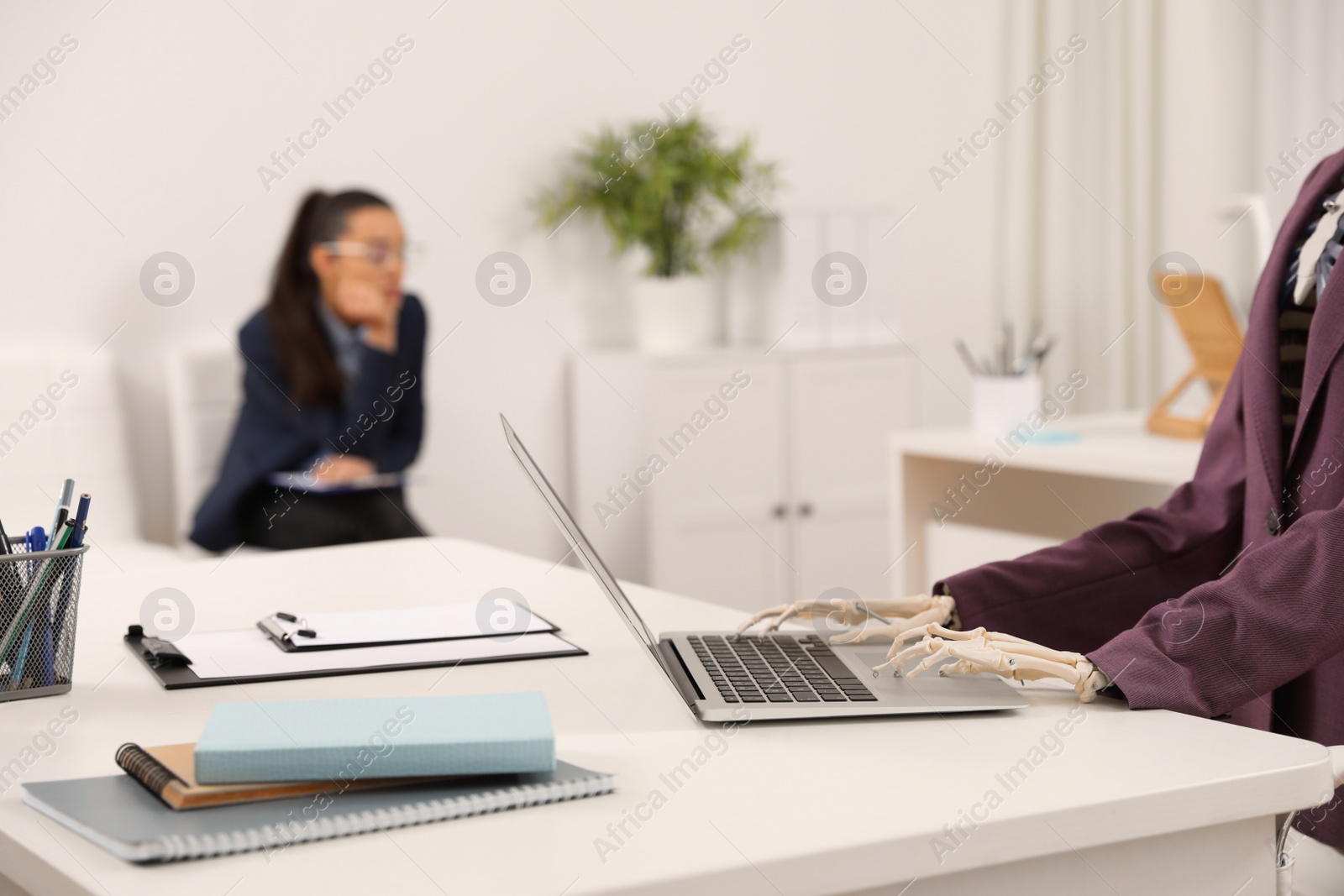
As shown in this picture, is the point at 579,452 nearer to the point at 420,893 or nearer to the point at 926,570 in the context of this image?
the point at 926,570

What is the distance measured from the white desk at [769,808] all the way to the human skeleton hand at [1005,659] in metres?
0.02

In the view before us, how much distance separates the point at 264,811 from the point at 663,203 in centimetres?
312

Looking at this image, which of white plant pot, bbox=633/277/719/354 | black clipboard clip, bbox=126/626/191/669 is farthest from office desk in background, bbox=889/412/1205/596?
black clipboard clip, bbox=126/626/191/669

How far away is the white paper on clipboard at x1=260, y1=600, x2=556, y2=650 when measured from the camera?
4.02ft

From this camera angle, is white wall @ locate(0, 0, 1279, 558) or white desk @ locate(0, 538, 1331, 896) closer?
white desk @ locate(0, 538, 1331, 896)

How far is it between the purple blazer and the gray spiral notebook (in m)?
0.47

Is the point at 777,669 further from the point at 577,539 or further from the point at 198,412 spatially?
the point at 198,412

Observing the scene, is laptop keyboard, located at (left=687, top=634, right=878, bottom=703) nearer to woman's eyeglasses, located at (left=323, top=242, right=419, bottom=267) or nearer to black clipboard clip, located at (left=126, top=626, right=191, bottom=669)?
black clipboard clip, located at (left=126, top=626, right=191, bottom=669)

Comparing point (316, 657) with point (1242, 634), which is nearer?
point (1242, 634)

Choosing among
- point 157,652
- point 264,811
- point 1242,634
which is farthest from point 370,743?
point 1242,634

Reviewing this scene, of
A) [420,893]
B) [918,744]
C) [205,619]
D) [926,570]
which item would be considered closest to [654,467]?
[926,570]

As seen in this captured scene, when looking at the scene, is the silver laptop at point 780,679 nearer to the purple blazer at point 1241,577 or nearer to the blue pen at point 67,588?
the purple blazer at point 1241,577

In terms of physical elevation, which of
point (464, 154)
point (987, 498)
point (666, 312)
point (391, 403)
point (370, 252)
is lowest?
point (987, 498)

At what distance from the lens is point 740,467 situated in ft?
12.3
